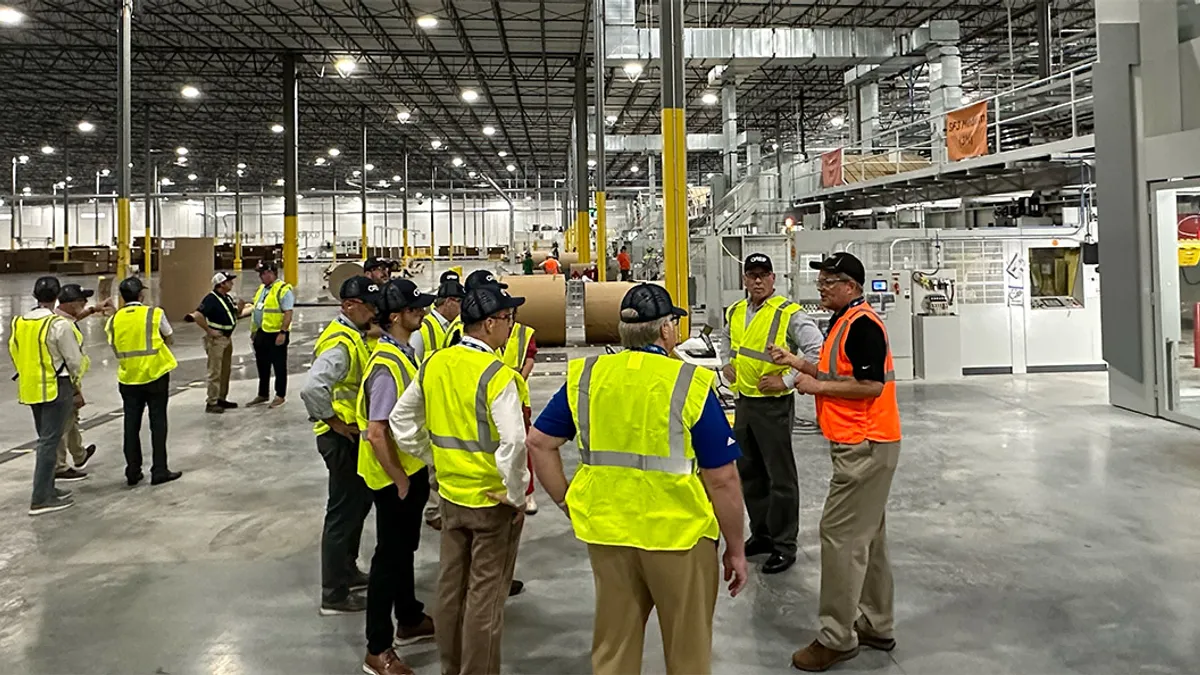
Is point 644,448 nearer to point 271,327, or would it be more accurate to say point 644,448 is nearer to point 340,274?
point 271,327

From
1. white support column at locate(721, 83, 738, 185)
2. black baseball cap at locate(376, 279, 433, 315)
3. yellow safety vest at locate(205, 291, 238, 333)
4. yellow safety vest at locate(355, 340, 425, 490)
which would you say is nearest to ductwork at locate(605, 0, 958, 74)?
white support column at locate(721, 83, 738, 185)

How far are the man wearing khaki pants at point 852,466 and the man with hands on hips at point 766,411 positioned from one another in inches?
40.7

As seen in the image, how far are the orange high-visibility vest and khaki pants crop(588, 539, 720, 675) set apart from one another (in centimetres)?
120

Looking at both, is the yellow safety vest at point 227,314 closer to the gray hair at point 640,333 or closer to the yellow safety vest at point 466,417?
the yellow safety vest at point 466,417

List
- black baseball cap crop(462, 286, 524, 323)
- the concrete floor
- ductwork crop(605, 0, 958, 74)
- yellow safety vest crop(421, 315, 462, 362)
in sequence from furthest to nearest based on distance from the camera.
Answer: ductwork crop(605, 0, 958, 74) → yellow safety vest crop(421, 315, 462, 362) → the concrete floor → black baseball cap crop(462, 286, 524, 323)

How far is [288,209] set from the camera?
2422 centimetres

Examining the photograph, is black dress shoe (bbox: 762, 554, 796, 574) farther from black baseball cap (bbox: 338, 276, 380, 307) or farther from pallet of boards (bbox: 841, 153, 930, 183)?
pallet of boards (bbox: 841, 153, 930, 183)

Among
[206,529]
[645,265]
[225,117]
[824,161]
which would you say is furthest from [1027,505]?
[225,117]

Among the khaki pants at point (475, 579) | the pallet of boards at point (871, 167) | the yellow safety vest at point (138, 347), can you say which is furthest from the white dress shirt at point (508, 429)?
the pallet of boards at point (871, 167)

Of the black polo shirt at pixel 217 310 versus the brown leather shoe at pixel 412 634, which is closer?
the brown leather shoe at pixel 412 634

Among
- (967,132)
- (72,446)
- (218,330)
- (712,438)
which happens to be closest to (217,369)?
(218,330)

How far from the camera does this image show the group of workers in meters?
2.68

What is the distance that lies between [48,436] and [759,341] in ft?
19.0

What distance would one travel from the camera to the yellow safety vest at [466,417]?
125 inches
